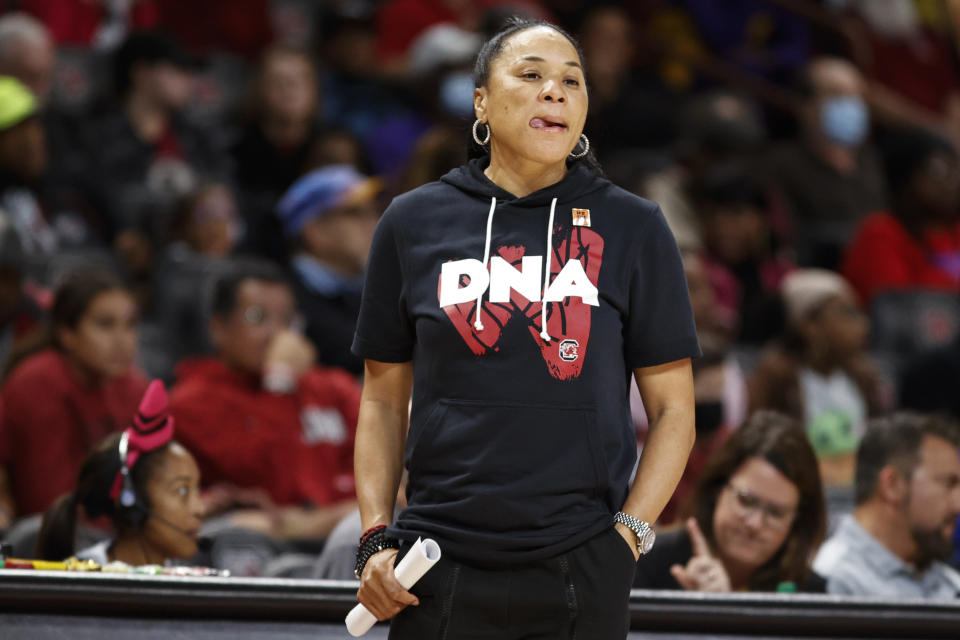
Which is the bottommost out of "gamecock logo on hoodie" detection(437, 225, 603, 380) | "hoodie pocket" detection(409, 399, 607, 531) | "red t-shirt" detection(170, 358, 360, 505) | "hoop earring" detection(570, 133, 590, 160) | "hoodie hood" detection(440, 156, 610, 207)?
"red t-shirt" detection(170, 358, 360, 505)

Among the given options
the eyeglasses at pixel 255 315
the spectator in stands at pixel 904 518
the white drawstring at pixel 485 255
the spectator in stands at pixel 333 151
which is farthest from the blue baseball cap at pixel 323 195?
the white drawstring at pixel 485 255

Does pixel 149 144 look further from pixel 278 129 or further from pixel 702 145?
pixel 702 145

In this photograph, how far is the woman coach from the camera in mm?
1891

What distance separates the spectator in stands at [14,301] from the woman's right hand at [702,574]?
246 cm

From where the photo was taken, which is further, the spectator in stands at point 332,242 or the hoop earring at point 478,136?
the spectator in stands at point 332,242

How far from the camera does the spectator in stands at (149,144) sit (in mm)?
5988

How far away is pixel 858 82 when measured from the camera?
7.98m

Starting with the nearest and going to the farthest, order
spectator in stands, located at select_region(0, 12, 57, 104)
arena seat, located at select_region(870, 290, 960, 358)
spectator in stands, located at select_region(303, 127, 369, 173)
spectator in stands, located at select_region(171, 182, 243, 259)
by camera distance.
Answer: spectator in stands, located at select_region(171, 182, 243, 259) < spectator in stands, located at select_region(0, 12, 57, 104) < arena seat, located at select_region(870, 290, 960, 358) < spectator in stands, located at select_region(303, 127, 369, 173)

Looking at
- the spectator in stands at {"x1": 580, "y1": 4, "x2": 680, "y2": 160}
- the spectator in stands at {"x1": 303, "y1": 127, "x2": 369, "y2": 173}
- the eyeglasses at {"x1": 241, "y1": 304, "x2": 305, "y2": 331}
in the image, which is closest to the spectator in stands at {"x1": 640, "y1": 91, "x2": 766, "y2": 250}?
the spectator in stands at {"x1": 580, "y1": 4, "x2": 680, "y2": 160}

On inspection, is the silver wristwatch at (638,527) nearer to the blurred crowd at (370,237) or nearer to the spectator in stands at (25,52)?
the blurred crowd at (370,237)

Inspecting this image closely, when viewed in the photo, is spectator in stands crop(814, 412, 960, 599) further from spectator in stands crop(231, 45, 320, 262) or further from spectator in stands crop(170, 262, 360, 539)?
spectator in stands crop(231, 45, 320, 262)

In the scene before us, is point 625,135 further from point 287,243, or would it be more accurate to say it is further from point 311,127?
point 287,243

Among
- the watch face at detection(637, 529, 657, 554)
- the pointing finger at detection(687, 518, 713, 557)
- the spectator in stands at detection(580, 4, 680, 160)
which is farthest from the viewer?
the spectator in stands at detection(580, 4, 680, 160)

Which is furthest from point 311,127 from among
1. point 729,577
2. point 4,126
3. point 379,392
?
point 379,392
